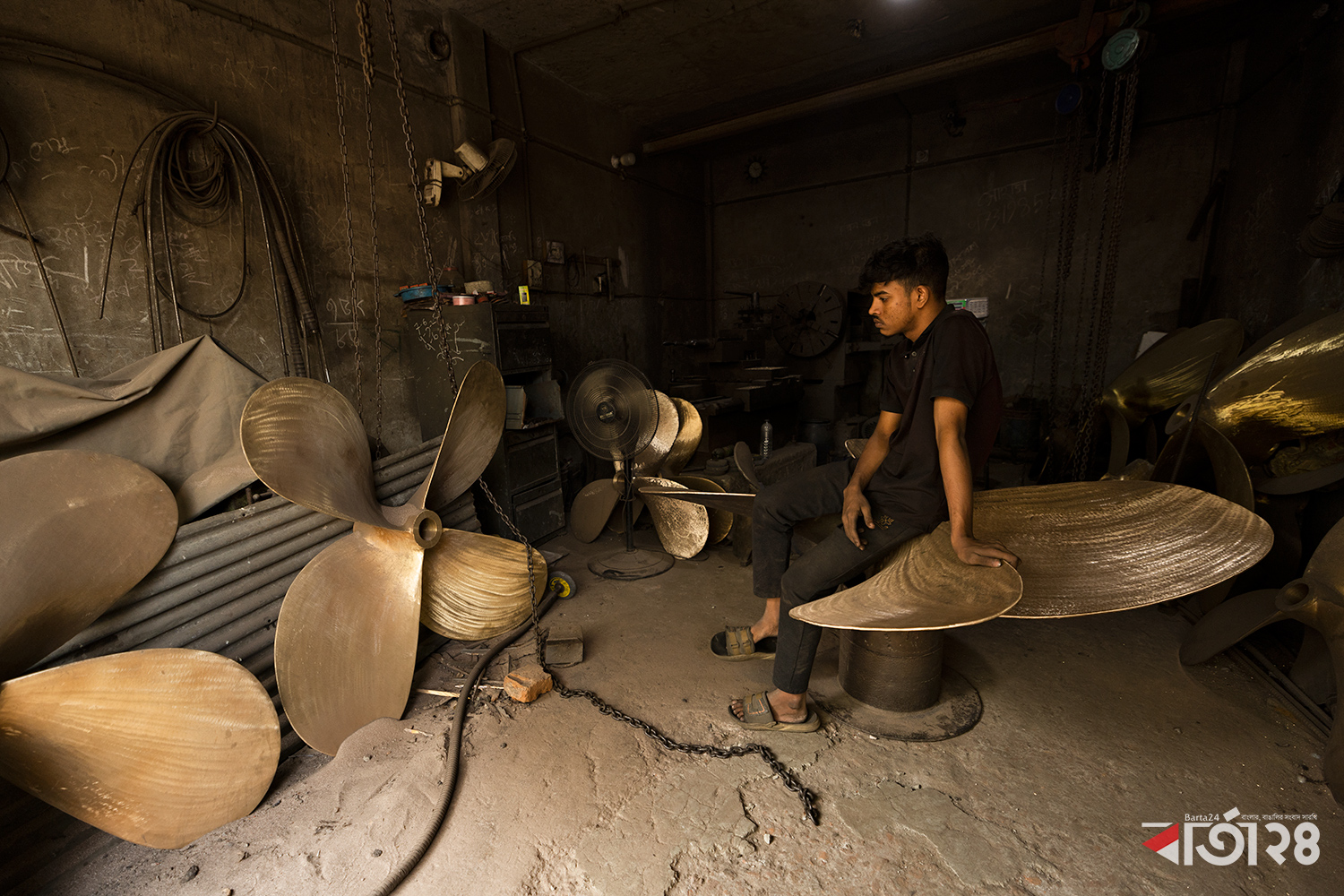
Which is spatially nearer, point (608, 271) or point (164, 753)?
point (164, 753)

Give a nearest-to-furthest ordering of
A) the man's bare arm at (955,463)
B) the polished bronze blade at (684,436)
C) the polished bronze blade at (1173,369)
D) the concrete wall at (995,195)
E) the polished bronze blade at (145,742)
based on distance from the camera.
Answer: the polished bronze blade at (145,742) → the man's bare arm at (955,463) → the polished bronze blade at (1173,369) → the polished bronze blade at (684,436) → the concrete wall at (995,195)

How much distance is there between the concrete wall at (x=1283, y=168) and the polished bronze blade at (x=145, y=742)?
18.4 ft

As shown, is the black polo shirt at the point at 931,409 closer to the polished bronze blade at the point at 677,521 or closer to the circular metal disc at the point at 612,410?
the polished bronze blade at the point at 677,521

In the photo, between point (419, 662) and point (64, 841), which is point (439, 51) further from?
point (64, 841)

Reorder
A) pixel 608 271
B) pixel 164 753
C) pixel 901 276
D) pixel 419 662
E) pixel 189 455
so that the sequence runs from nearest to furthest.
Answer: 1. pixel 164 753
2. pixel 901 276
3. pixel 189 455
4. pixel 419 662
5. pixel 608 271

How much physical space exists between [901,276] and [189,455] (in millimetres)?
2932

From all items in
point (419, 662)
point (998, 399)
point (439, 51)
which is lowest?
point (419, 662)

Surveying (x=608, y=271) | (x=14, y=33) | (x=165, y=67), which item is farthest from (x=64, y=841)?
(x=608, y=271)

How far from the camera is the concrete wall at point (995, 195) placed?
224 inches

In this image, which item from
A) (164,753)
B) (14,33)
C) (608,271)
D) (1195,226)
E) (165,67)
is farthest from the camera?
(608,271)

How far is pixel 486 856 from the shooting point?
172 cm

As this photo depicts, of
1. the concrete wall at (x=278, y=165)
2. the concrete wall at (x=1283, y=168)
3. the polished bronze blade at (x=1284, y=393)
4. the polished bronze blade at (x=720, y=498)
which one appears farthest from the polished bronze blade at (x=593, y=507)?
the concrete wall at (x=1283, y=168)

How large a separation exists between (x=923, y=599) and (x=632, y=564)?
268 cm

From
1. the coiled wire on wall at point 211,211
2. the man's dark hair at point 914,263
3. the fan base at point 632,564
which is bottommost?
the fan base at point 632,564
